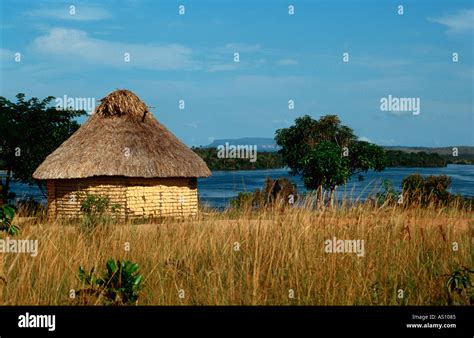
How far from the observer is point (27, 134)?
2181 centimetres

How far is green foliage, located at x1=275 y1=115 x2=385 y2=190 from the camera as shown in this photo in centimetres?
2342

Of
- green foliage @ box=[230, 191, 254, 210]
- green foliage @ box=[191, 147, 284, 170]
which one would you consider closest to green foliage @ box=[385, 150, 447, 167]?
green foliage @ box=[191, 147, 284, 170]

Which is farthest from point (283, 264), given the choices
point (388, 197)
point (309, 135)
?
point (309, 135)

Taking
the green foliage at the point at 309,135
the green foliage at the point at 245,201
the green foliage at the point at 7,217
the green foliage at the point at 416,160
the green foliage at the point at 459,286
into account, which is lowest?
the green foliage at the point at 459,286

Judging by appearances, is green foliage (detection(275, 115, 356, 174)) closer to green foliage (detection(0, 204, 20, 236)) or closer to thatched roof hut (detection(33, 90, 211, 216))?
thatched roof hut (detection(33, 90, 211, 216))

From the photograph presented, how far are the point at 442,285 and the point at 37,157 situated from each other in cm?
1916

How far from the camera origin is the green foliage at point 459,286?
4.25 metres

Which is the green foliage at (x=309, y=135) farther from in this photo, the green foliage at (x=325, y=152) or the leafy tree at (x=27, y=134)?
the leafy tree at (x=27, y=134)

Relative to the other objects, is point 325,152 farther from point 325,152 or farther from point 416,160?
point 416,160

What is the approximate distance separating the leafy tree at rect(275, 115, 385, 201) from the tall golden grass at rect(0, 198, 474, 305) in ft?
56.2

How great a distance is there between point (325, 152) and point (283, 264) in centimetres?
1902

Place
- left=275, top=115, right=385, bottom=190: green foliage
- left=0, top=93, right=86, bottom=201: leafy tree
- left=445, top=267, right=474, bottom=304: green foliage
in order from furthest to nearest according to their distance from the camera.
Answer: left=275, top=115, right=385, bottom=190: green foliage, left=0, top=93, right=86, bottom=201: leafy tree, left=445, top=267, right=474, bottom=304: green foliage

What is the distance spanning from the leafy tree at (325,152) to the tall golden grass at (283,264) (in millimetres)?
17135

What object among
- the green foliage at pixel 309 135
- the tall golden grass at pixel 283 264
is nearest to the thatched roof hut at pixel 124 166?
the green foliage at pixel 309 135
